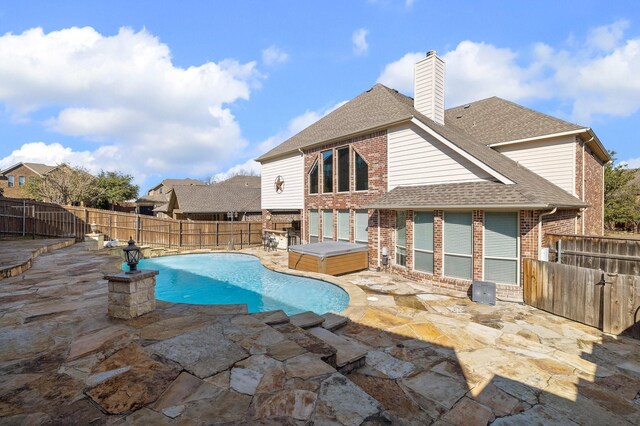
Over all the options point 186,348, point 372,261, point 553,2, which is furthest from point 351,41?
point 186,348

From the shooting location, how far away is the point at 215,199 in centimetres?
2744

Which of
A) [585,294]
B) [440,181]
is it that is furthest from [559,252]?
[440,181]

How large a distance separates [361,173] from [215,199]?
17.7m

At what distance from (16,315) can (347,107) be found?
16.2 metres

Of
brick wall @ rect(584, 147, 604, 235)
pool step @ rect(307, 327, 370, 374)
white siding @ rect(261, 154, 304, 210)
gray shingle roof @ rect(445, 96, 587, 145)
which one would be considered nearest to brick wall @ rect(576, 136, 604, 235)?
brick wall @ rect(584, 147, 604, 235)

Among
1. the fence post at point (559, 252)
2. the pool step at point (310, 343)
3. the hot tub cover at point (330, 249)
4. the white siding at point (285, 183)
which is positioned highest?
the white siding at point (285, 183)

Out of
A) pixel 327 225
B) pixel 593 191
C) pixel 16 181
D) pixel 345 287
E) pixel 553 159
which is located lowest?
pixel 345 287

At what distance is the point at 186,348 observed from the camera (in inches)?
158

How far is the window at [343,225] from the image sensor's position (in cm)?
1471

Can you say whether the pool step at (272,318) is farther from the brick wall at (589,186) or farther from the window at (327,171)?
the brick wall at (589,186)

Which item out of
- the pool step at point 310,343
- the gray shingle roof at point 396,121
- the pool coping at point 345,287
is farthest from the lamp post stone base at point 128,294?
the gray shingle roof at point 396,121

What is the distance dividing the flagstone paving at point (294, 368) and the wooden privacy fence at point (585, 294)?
1.20 ft

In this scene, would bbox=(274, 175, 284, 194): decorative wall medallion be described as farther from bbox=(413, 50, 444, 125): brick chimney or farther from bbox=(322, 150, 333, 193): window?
bbox=(413, 50, 444, 125): brick chimney

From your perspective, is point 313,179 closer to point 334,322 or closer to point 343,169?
A: point 343,169
